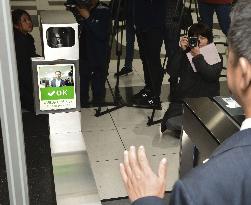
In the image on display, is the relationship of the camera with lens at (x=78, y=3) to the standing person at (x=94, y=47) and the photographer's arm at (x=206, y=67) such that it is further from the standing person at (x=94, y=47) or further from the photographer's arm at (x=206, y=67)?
the photographer's arm at (x=206, y=67)

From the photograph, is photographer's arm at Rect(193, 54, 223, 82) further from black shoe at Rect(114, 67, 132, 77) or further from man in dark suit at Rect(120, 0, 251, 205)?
man in dark suit at Rect(120, 0, 251, 205)

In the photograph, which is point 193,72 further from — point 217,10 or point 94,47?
A: point 217,10

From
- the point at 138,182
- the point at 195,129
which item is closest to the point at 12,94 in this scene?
the point at 138,182

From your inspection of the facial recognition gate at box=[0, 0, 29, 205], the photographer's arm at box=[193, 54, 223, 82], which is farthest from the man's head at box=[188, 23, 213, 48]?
the facial recognition gate at box=[0, 0, 29, 205]

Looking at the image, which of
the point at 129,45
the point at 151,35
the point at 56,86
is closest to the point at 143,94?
the point at 151,35

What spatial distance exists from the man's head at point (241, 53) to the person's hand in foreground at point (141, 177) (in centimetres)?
27

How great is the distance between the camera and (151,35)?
363 cm

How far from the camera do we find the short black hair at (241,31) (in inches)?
34.0

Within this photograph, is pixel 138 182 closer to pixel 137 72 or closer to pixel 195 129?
pixel 195 129

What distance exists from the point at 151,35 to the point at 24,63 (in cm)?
111

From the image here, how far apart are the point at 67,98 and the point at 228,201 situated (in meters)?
1.04

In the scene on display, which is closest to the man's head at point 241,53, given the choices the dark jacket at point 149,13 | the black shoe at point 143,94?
the dark jacket at point 149,13

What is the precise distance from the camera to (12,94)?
3.87 ft

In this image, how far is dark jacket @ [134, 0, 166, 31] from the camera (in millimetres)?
3523
